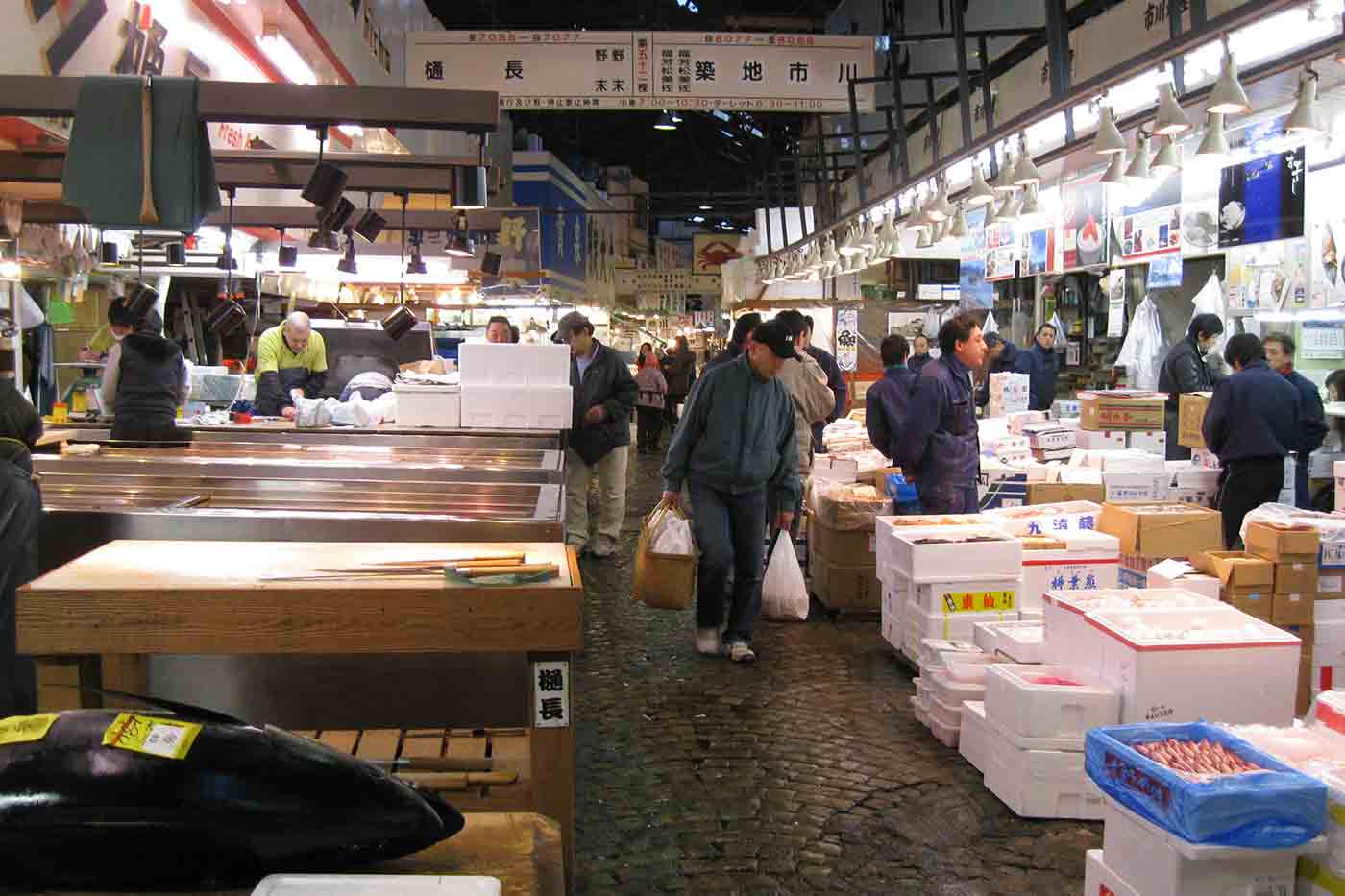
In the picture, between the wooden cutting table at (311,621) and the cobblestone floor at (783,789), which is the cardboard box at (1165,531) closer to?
the cobblestone floor at (783,789)

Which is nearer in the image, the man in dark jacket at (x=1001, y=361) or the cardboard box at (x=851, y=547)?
the cardboard box at (x=851, y=547)

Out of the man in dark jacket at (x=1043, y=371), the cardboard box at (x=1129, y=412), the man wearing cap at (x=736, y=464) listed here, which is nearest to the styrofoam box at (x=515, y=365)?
the man wearing cap at (x=736, y=464)

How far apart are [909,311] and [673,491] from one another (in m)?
13.4

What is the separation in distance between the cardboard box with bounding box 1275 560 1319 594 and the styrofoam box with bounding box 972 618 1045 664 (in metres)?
1.17

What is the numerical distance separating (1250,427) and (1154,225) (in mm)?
4160

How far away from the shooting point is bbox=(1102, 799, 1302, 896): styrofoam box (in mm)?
3201

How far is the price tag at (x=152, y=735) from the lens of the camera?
198cm

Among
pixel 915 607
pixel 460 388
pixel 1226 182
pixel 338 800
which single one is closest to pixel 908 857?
pixel 915 607

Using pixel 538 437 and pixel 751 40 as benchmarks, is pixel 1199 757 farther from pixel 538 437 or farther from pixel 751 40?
pixel 751 40

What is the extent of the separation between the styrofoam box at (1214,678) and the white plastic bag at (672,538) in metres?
2.84

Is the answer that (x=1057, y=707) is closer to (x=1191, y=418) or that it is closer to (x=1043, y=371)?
(x=1191, y=418)

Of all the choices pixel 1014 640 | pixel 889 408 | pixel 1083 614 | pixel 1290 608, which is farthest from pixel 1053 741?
pixel 889 408

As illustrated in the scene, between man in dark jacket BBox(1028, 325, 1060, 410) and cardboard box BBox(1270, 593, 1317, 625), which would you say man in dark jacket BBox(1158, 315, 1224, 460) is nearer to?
man in dark jacket BBox(1028, 325, 1060, 410)

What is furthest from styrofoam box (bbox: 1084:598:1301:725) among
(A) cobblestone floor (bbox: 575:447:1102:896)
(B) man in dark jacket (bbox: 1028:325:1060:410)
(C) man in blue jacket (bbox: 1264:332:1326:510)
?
(B) man in dark jacket (bbox: 1028:325:1060:410)
